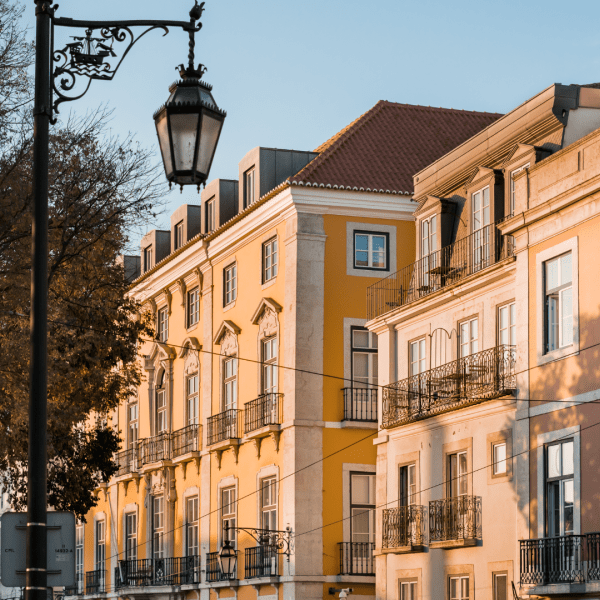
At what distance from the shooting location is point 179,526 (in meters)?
45.2

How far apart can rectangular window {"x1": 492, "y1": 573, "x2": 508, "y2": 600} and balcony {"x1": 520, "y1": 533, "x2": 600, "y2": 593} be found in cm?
202

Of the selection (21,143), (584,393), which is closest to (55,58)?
(21,143)

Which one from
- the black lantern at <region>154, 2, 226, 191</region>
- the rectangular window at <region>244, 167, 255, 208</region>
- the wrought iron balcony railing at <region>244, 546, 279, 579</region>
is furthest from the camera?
the rectangular window at <region>244, 167, 255, 208</region>

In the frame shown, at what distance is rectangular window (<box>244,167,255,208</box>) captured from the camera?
41.1m

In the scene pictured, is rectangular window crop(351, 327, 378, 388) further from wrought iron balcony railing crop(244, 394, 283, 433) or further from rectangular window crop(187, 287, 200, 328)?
rectangular window crop(187, 287, 200, 328)

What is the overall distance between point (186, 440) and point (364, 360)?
9477mm

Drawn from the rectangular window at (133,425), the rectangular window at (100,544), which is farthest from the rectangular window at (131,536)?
the rectangular window at (133,425)

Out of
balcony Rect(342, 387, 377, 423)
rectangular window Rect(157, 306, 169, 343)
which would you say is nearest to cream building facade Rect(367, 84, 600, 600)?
balcony Rect(342, 387, 377, 423)

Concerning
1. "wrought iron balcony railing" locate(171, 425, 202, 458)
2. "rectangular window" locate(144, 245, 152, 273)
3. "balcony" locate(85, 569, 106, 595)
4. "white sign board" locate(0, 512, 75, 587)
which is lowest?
"balcony" locate(85, 569, 106, 595)

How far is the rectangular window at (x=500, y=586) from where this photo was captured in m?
26.4

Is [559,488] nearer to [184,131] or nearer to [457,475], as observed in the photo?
[457,475]

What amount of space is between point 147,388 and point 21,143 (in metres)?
28.8

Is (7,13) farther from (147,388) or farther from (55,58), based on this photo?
(147,388)

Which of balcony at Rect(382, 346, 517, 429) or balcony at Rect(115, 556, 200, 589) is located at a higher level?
balcony at Rect(382, 346, 517, 429)
